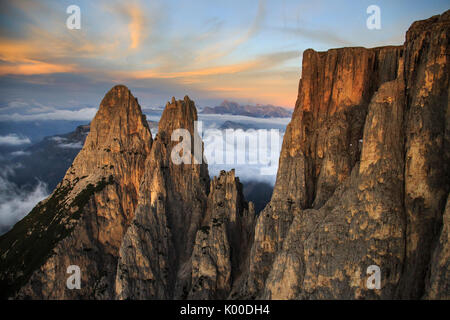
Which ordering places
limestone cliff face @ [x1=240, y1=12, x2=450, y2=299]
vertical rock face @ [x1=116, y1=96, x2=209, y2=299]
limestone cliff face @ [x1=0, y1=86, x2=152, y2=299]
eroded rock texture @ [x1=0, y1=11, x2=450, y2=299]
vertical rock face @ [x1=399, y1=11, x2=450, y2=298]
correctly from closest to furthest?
vertical rock face @ [x1=399, y1=11, x2=450, y2=298]
limestone cliff face @ [x1=240, y1=12, x2=450, y2=299]
eroded rock texture @ [x1=0, y1=11, x2=450, y2=299]
vertical rock face @ [x1=116, y1=96, x2=209, y2=299]
limestone cliff face @ [x1=0, y1=86, x2=152, y2=299]

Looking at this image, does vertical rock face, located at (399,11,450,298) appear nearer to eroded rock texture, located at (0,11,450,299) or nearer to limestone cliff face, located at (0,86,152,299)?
eroded rock texture, located at (0,11,450,299)

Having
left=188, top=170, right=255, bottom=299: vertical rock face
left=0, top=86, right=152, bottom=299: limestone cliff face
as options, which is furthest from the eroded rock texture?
left=0, top=86, right=152, bottom=299: limestone cliff face

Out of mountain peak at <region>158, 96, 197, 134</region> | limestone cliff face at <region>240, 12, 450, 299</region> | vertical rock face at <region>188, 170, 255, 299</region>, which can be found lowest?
vertical rock face at <region>188, 170, 255, 299</region>

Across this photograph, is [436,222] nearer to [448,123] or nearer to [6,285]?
[448,123]

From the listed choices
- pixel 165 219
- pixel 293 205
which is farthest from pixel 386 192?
pixel 165 219

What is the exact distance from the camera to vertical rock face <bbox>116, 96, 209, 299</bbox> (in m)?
82.9

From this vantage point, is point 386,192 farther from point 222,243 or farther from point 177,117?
point 177,117

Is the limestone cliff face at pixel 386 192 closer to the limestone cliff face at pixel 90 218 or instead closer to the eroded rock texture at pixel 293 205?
the eroded rock texture at pixel 293 205

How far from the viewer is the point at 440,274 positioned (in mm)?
32688

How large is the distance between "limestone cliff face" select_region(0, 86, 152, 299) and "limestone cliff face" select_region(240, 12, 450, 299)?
6694 centimetres

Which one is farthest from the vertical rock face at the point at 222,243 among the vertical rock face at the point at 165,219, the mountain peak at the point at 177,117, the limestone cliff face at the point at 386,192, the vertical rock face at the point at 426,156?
the vertical rock face at the point at 426,156

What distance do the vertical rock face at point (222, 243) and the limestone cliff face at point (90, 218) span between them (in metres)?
35.6

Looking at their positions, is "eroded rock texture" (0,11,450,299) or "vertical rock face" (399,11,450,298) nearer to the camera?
"vertical rock face" (399,11,450,298)

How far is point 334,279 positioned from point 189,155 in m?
72.7
